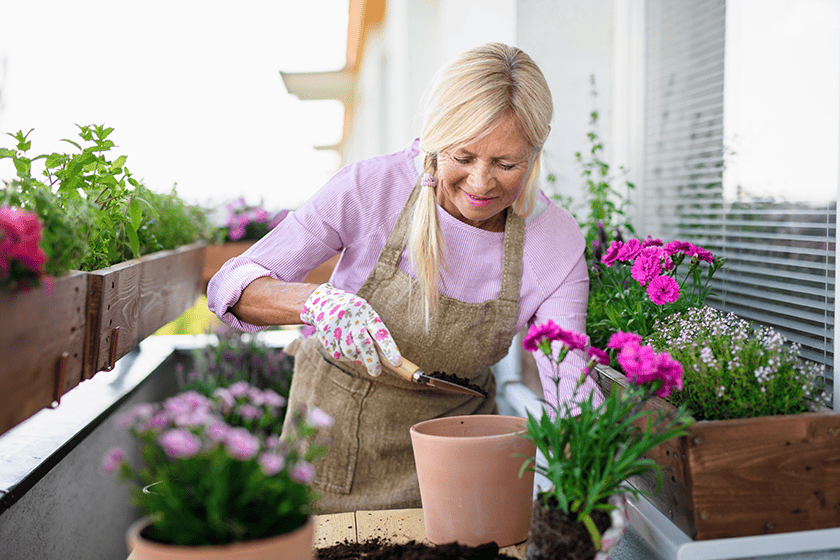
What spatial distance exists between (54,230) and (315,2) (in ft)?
13.8

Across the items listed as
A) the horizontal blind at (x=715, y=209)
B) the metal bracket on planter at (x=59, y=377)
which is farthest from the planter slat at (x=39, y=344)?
the horizontal blind at (x=715, y=209)

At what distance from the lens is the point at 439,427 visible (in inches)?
37.3

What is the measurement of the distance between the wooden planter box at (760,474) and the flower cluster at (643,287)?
14.2 inches

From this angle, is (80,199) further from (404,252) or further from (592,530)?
(592,530)

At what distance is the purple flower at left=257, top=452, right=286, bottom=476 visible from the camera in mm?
550

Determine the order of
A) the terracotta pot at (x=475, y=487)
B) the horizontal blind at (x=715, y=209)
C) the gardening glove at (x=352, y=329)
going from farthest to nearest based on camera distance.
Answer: the horizontal blind at (x=715, y=209)
the gardening glove at (x=352, y=329)
the terracotta pot at (x=475, y=487)

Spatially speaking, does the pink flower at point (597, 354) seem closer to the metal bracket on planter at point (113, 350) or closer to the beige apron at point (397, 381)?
the beige apron at point (397, 381)

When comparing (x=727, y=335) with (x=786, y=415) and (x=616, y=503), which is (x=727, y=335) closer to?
(x=786, y=415)

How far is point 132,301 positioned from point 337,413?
1.58 feet

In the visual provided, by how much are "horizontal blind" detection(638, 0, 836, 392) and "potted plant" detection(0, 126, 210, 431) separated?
123cm

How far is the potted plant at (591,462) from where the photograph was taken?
70 cm

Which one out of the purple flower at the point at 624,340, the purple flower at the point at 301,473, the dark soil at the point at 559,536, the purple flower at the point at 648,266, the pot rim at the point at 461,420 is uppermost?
the purple flower at the point at 648,266

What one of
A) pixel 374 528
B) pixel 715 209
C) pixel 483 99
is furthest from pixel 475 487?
pixel 715 209

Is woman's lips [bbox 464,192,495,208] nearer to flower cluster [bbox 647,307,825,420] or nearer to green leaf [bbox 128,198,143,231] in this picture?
flower cluster [bbox 647,307,825,420]
